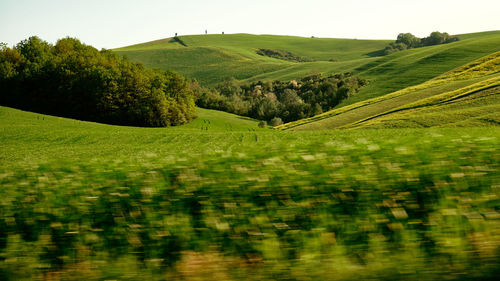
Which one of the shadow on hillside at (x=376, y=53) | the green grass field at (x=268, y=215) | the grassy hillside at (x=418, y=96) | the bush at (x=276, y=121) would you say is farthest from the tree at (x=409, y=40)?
the green grass field at (x=268, y=215)

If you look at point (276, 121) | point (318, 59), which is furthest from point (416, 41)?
point (276, 121)

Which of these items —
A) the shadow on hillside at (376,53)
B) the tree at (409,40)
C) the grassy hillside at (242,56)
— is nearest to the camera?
the grassy hillside at (242,56)

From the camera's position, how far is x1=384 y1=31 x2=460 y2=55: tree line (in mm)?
146875

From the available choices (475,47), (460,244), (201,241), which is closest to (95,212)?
(201,241)

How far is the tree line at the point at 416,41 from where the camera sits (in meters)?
147

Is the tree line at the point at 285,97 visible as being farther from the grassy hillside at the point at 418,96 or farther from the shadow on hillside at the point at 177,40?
the shadow on hillside at the point at 177,40

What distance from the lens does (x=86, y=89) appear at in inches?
2501

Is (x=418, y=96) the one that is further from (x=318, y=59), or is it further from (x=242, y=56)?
(x=318, y=59)

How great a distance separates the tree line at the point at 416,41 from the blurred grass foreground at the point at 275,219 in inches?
6174

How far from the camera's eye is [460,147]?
7465mm

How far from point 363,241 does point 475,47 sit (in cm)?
10549

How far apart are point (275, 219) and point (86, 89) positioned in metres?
63.6

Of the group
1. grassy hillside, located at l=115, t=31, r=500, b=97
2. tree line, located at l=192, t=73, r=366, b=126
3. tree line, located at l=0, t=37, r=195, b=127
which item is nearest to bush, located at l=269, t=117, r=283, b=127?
tree line, located at l=192, t=73, r=366, b=126

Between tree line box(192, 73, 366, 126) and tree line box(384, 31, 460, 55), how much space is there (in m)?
62.3
